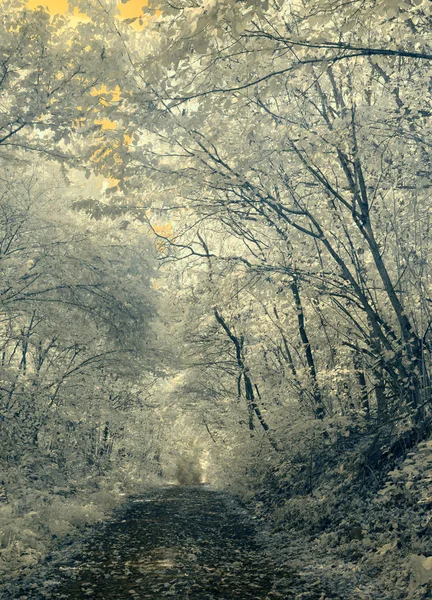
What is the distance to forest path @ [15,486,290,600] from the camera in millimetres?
6121

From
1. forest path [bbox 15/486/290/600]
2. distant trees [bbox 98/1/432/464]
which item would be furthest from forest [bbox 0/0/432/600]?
forest path [bbox 15/486/290/600]

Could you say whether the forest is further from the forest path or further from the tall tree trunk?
the forest path

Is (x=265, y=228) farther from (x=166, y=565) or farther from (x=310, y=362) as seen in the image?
(x=166, y=565)

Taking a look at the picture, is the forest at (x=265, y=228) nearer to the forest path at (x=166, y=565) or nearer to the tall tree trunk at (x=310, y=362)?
the tall tree trunk at (x=310, y=362)

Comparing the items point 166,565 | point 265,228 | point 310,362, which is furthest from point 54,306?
point 166,565

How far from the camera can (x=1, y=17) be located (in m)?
8.53

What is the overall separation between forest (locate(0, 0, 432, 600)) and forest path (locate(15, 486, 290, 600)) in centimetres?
37

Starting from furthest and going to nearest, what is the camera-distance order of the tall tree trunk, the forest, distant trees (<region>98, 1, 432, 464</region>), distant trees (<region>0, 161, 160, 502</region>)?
the tall tree trunk → distant trees (<region>0, 161, 160, 502</region>) → distant trees (<region>98, 1, 432, 464</region>) → the forest

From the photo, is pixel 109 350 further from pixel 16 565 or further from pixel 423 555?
pixel 423 555

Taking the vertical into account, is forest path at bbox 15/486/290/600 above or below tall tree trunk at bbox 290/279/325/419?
below

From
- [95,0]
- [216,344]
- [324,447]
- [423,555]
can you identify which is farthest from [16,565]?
[216,344]

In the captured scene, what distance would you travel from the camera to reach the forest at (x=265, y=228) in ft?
20.6

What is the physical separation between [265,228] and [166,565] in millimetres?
8516

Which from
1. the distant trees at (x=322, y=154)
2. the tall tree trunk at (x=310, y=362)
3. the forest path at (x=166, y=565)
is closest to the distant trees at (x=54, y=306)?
the distant trees at (x=322, y=154)
